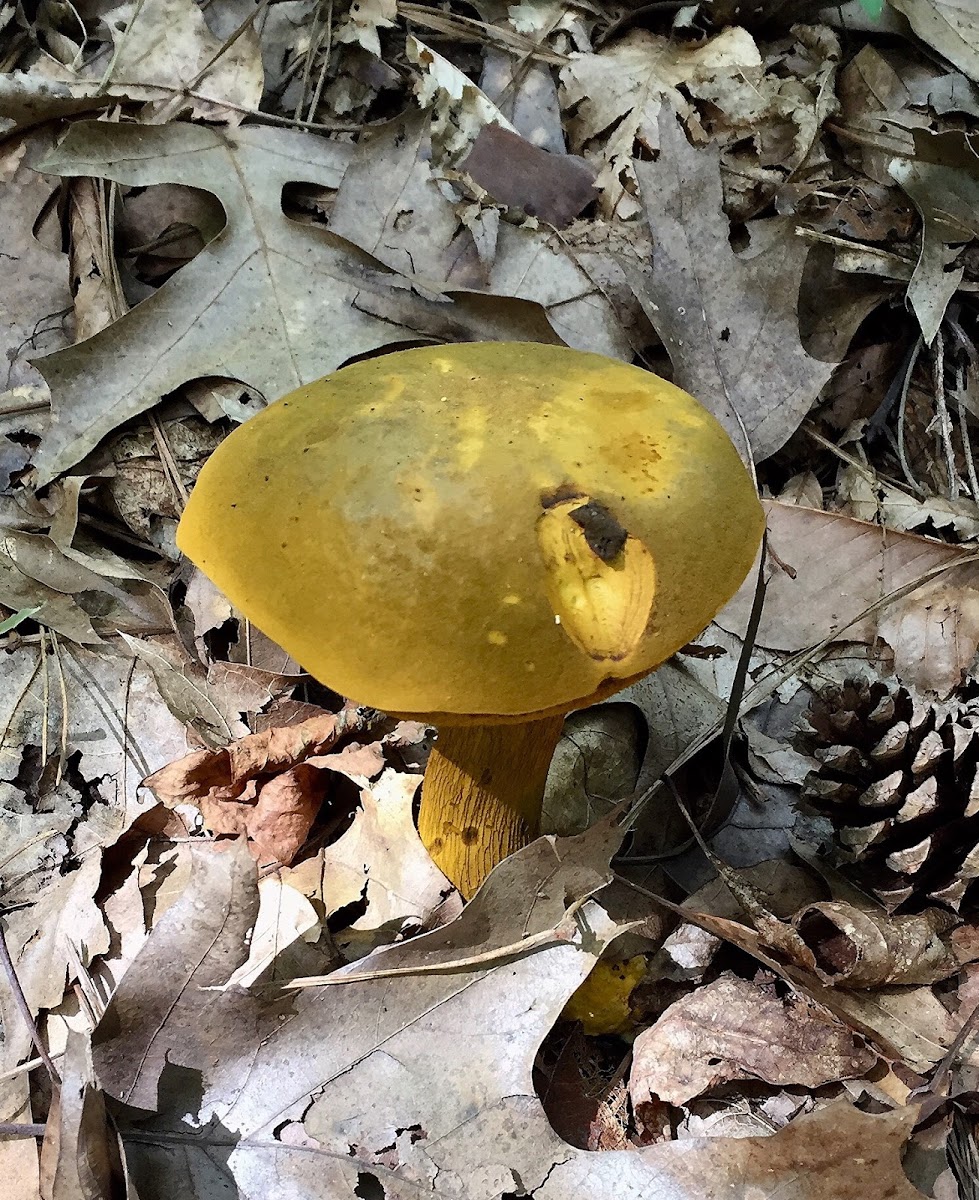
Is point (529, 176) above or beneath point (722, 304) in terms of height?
above

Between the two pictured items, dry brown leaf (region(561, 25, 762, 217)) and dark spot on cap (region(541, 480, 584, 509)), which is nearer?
dark spot on cap (region(541, 480, 584, 509))

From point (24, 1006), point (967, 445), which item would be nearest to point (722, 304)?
point (967, 445)

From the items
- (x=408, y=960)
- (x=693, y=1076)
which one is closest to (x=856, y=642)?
(x=693, y=1076)

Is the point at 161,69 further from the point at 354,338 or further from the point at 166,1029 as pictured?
the point at 166,1029

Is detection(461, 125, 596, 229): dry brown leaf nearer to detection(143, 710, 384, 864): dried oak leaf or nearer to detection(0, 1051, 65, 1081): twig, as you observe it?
detection(143, 710, 384, 864): dried oak leaf

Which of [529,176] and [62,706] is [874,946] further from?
[529,176]

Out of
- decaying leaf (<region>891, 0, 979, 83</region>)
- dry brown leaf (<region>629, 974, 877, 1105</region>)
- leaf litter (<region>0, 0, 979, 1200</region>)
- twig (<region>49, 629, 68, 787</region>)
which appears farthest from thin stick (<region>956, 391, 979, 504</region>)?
twig (<region>49, 629, 68, 787</region>)
